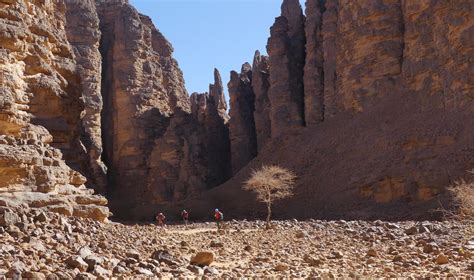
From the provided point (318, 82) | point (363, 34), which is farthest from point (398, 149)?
point (318, 82)

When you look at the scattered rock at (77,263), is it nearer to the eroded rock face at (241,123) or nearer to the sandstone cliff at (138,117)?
the sandstone cliff at (138,117)

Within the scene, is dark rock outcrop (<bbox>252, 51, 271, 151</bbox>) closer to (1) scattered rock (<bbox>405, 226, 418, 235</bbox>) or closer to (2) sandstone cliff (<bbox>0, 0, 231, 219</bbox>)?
(2) sandstone cliff (<bbox>0, 0, 231, 219</bbox>)

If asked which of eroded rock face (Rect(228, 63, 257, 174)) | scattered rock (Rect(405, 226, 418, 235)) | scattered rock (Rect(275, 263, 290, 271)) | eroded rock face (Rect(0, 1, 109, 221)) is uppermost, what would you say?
eroded rock face (Rect(228, 63, 257, 174))

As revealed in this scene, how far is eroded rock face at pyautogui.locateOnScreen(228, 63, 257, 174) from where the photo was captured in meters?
58.5

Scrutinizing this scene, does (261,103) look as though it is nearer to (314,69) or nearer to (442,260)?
(314,69)

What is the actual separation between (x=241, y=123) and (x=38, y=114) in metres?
39.2

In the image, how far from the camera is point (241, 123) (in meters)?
59.2

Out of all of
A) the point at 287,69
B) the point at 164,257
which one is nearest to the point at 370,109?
the point at 287,69

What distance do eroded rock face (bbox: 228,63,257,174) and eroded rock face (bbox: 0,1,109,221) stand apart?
3357 cm

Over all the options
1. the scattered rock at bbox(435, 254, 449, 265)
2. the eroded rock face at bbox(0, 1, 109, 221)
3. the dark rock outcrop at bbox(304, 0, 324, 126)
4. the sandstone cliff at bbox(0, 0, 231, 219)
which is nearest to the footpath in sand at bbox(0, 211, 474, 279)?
the scattered rock at bbox(435, 254, 449, 265)

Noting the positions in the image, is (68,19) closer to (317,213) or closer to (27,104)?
(317,213)

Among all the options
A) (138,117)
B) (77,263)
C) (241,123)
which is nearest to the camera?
(77,263)

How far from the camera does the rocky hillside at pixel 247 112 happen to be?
19.2m

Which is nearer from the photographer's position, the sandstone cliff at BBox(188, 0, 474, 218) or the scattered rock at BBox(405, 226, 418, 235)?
the scattered rock at BBox(405, 226, 418, 235)
